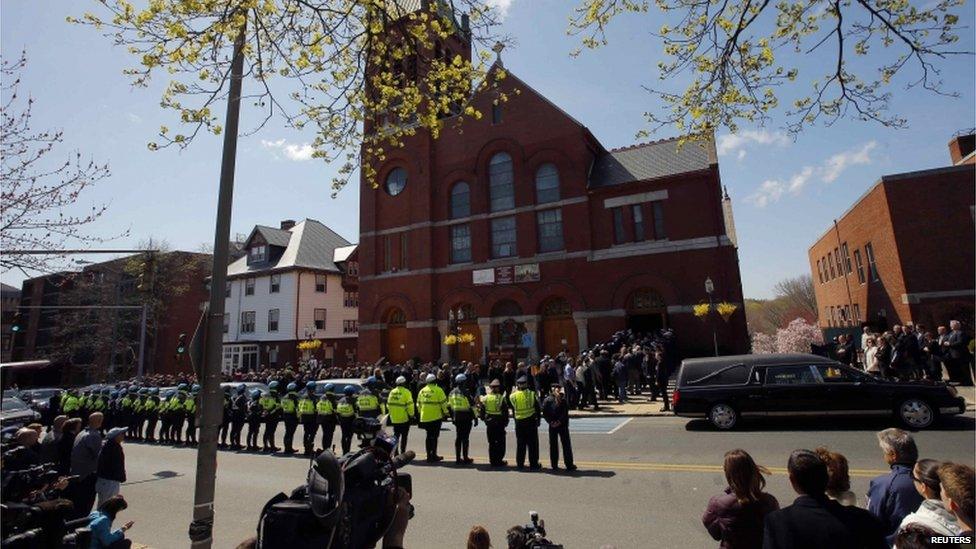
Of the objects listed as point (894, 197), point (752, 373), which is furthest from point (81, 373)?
point (894, 197)

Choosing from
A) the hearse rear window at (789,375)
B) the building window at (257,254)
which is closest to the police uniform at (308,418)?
the hearse rear window at (789,375)

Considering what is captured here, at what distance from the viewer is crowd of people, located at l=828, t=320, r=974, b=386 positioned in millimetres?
14117

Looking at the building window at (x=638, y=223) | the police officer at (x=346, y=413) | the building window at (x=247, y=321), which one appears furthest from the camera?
the building window at (x=247, y=321)

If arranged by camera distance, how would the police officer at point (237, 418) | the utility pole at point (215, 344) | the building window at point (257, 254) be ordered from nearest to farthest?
the utility pole at point (215, 344), the police officer at point (237, 418), the building window at point (257, 254)

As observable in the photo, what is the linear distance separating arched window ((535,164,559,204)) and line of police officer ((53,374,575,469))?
50.3ft

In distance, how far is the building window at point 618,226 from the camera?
86.2ft

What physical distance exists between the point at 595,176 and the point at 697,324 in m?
9.94

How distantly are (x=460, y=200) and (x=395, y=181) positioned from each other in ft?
16.9

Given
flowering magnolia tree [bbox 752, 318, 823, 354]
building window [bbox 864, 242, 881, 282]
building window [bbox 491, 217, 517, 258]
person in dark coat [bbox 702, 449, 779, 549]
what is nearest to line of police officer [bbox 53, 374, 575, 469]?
person in dark coat [bbox 702, 449, 779, 549]

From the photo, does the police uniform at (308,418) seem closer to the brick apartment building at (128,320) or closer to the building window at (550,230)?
the building window at (550,230)

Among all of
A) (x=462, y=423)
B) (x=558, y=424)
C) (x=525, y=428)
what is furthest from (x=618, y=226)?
(x=558, y=424)

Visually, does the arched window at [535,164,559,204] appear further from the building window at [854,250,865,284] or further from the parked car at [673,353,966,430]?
the building window at [854,250,865,284]

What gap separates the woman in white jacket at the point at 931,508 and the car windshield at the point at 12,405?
24.3 metres

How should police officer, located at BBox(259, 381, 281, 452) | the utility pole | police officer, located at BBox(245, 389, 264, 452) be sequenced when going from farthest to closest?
police officer, located at BBox(245, 389, 264, 452) < police officer, located at BBox(259, 381, 281, 452) < the utility pole
